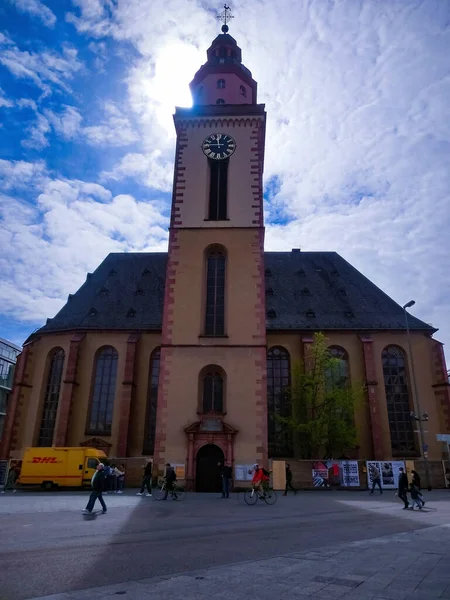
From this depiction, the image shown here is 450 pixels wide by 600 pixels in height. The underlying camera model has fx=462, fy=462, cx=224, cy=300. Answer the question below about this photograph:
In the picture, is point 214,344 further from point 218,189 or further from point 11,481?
point 11,481

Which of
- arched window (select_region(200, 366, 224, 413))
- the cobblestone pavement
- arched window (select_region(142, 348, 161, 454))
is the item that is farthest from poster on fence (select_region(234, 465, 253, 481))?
the cobblestone pavement

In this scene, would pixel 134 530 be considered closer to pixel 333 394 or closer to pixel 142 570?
pixel 142 570

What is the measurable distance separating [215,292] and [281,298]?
958 cm

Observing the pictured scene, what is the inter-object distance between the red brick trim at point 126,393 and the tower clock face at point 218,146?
12.9 meters

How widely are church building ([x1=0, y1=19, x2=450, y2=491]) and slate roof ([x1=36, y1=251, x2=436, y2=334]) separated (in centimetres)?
14

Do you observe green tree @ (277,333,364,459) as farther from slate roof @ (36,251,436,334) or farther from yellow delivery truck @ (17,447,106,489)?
yellow delivery truck @ (17,447,106,489)

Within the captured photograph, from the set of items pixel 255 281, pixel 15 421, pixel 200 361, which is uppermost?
pixel 255 281

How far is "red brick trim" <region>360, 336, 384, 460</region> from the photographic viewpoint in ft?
92.2

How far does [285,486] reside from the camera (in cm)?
2220

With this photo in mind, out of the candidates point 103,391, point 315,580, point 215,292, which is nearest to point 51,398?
point 103,391

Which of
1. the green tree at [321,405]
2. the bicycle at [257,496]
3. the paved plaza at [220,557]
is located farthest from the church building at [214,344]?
the paved plaza at [220,557]

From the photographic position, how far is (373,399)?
2922 cm

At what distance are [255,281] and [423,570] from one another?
20.5 m

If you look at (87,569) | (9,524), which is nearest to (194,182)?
(9,524)
